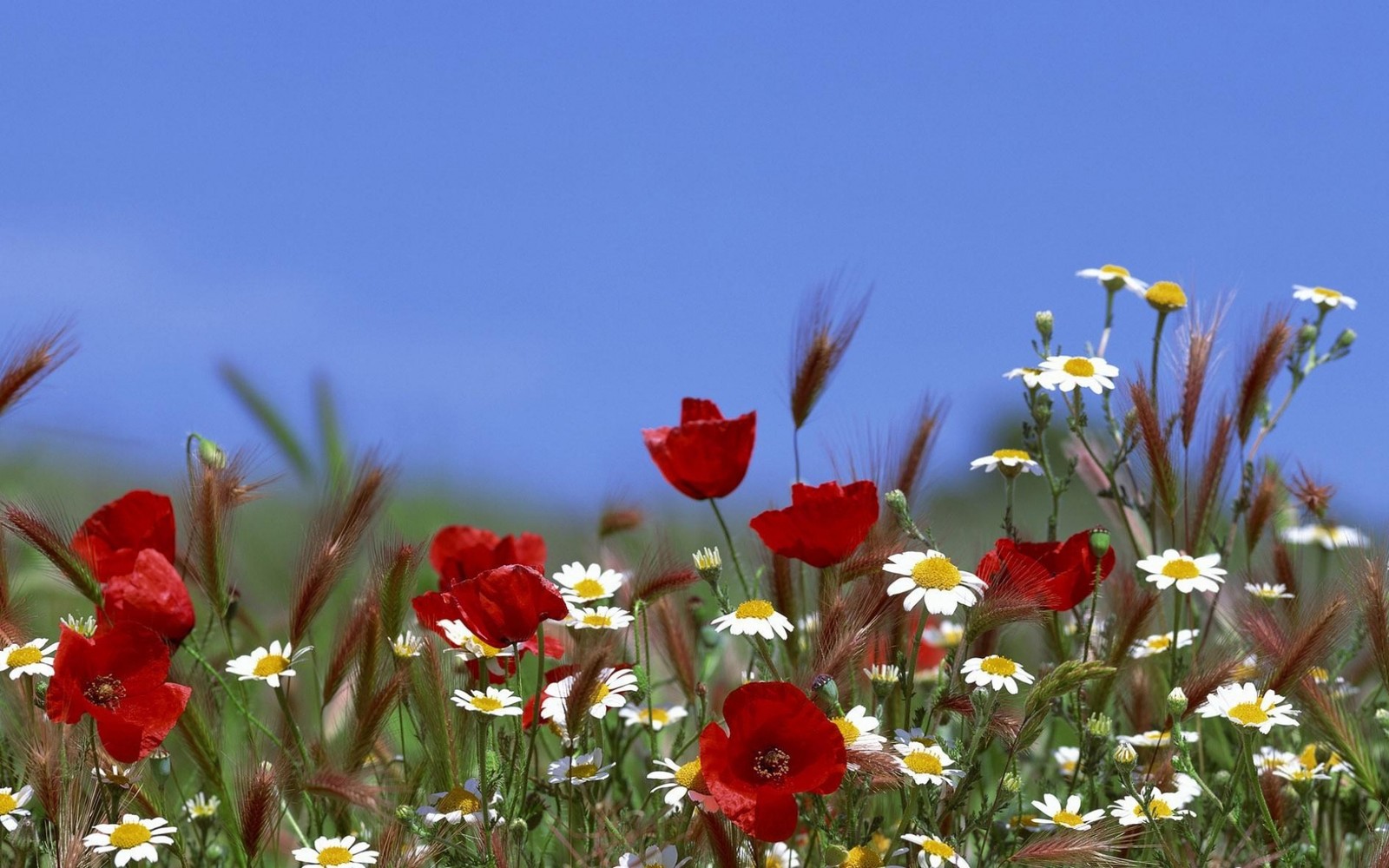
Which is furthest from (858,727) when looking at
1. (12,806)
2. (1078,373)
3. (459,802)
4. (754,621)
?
(12,806)

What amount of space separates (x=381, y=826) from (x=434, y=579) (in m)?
1.91

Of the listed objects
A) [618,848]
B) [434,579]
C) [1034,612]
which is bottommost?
[434,579]

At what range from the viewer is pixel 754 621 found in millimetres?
1940

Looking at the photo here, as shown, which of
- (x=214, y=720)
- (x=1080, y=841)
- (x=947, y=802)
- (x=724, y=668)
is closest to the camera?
(x=1080, y=841)

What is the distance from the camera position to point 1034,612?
188 cm

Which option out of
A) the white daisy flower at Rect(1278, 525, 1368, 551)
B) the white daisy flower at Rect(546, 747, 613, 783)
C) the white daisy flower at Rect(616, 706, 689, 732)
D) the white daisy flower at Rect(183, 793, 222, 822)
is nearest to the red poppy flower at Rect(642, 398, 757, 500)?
the white daisy flower at Rect(616, 706, 689, 732)

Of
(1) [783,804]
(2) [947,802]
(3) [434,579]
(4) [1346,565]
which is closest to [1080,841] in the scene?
(2) [947,802]

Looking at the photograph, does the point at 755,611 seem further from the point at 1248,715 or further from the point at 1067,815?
the point at 1248,715

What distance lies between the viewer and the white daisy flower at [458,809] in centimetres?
189

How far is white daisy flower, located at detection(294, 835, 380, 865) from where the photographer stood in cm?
190

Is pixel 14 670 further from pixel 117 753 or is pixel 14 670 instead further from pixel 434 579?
pixel 434 579

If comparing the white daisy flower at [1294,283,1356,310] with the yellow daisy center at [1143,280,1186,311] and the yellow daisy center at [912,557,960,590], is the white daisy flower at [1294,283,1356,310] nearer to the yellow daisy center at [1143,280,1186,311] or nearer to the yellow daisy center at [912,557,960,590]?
the yellow daisy center at [1143,280,1186,311]

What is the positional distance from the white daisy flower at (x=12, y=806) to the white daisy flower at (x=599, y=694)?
0.72 metres

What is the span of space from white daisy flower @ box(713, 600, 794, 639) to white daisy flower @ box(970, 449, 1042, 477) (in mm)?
465
